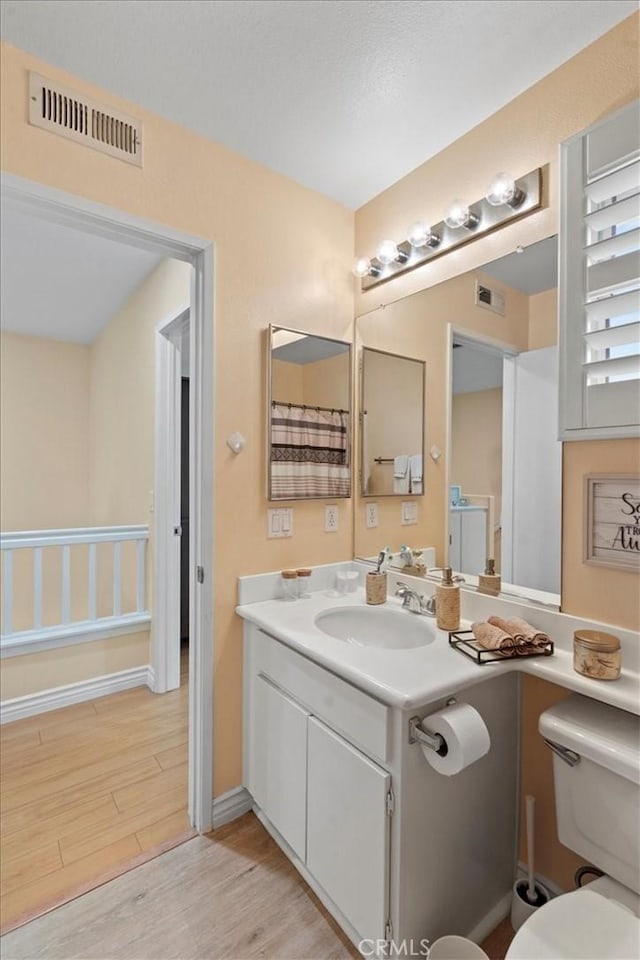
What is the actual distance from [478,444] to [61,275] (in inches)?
107

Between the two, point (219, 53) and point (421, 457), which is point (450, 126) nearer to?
point (219, 53)

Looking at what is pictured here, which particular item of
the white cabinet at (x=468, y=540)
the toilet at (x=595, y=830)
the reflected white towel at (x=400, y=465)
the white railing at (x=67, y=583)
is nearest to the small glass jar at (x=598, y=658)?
the toilet at (x=595, y=830)

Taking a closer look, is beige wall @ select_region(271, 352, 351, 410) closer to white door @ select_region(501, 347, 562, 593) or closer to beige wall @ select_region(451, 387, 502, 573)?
beige wall @ select_region(451, 387, 502, 573)

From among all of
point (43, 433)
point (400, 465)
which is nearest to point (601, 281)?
point (400, 465)

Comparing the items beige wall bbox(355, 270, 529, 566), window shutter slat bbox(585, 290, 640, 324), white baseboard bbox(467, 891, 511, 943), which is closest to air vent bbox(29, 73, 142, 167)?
beige wall bbox(355, 270, 529, 566)

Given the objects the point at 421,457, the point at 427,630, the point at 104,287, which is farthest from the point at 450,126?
the point at 104,287

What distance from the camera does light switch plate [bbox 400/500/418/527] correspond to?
1.87 metres

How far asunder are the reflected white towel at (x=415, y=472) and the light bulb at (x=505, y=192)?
0.91 metres

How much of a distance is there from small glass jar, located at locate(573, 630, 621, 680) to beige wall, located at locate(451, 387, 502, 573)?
40cm

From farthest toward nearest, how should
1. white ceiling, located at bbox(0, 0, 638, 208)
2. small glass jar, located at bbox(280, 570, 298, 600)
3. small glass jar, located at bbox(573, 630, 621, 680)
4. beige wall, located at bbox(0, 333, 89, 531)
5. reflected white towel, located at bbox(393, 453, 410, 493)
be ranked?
1. beige wall, located at bbox(0, 333, 89, 531)
2. reflected white towel, located at bbox(393, 453, 410, 493)
3. small glass jar, located at bbox(280, 570, 298, 600)
4. white ceiling, located at bbox(0, 0, 638, 208)
5. small glass jar, located at bbox(573, 630, 621, 680)

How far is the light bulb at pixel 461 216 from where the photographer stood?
155 cm

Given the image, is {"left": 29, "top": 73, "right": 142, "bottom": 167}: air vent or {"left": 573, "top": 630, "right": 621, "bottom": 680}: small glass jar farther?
{"left": 29, "top": 73, "right": 142, "bottom": 167}: air vent

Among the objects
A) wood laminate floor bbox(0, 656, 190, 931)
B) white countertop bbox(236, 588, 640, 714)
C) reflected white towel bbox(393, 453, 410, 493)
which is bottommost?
wood laminate floor bbox(0, 656, 190, 931)

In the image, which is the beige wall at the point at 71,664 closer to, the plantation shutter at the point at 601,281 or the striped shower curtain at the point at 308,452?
the striped shower curtain at the point at 308,452
